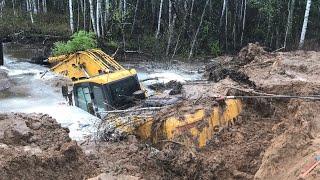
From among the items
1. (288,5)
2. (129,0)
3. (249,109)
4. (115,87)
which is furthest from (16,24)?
(249,109)

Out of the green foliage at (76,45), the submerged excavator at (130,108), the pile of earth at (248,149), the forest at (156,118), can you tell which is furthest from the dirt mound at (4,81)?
the pile of earth at (248,149)

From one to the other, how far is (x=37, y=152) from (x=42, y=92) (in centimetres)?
1048

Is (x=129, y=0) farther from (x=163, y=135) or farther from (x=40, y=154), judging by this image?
(x=40, y=154)

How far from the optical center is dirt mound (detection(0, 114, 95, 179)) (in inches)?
307

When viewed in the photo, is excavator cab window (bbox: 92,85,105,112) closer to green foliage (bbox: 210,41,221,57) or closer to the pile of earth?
the pile of earth

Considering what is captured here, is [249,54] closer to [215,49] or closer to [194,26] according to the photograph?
[215,49]

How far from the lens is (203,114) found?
10.9 m

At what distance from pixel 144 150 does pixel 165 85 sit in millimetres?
7493

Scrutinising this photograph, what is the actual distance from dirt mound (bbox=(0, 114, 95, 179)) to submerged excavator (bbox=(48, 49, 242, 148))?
2.13 meters

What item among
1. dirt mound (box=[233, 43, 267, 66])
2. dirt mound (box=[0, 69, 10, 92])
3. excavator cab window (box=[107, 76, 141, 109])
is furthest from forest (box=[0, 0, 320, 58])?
excavator cab window (box=[107, 76, 141, 109])

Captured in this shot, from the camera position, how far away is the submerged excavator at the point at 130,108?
10719 mm

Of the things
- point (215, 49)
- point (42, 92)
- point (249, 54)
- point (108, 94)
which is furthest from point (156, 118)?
point (215, 49)

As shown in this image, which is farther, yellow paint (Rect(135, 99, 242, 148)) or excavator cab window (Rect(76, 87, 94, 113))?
excavator cab window (Rect(76, 87, 94, 113))

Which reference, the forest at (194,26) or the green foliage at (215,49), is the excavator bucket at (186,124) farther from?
the green foliage at (215,49)
